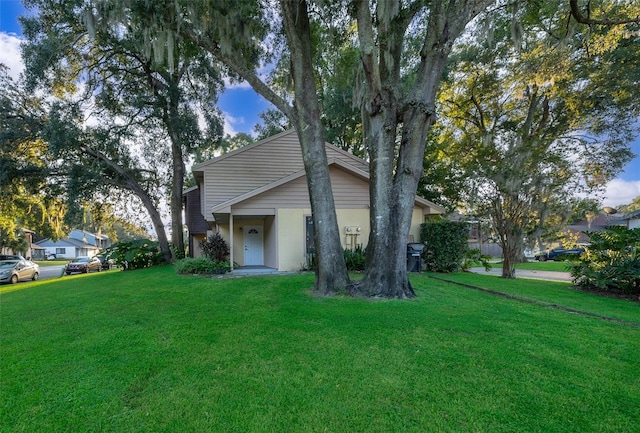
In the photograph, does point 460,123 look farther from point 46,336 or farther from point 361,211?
point 46,336

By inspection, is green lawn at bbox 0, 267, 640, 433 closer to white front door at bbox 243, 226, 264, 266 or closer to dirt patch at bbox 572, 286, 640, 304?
dirt patch at bbox 572, 286, 640, 304

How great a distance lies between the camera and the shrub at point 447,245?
11070 mm

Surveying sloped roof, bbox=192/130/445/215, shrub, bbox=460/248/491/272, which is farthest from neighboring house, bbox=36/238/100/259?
shrub, bbox=460/248/491/272

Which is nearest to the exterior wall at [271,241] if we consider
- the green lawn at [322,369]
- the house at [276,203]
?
the house at [276,203]

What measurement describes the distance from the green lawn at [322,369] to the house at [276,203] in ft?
18.2

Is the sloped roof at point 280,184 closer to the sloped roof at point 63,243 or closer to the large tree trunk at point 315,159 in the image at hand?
the large tree trunk at point 315,159

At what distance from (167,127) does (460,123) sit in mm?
17042

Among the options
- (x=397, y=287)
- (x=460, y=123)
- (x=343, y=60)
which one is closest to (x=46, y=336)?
(x=397, y=287)

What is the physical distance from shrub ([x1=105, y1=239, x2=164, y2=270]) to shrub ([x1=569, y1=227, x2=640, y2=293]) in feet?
58.1

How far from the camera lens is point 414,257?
1100 centimetres

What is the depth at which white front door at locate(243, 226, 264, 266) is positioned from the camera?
13742 millimetres

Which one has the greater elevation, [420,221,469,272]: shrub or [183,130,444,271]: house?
[183,130,444,271]: house

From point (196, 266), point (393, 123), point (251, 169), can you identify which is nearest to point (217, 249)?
point (196, 266)

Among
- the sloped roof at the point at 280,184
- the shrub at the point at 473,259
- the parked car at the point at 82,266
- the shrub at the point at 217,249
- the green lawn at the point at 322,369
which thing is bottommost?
the parked car at the point at 82,266
